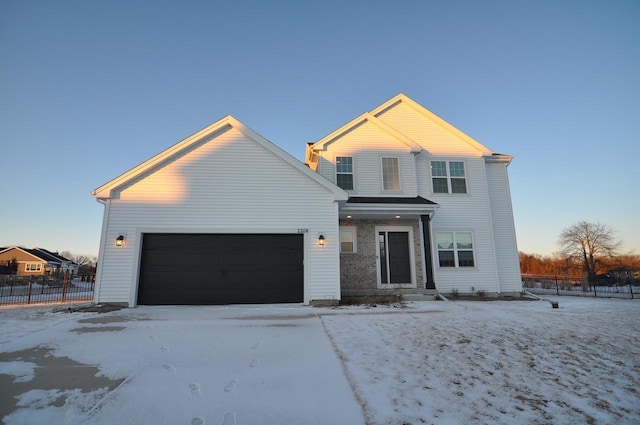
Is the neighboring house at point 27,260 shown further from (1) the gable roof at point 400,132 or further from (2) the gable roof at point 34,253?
(1) the gable roof at point 400,132

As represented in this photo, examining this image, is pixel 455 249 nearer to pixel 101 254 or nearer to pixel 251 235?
pixel 251 235

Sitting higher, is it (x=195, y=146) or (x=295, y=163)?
(x=195, y=146)

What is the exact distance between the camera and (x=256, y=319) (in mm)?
7176

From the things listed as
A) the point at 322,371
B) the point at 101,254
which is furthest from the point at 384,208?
the point at 101,254

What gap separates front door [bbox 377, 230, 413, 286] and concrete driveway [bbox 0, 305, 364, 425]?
620 cm

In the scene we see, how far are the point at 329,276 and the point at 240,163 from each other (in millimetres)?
5024

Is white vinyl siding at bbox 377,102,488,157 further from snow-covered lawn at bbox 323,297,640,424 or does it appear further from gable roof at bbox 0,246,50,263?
gable roof at bbox 0,246,50,263

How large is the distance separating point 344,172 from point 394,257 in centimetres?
429

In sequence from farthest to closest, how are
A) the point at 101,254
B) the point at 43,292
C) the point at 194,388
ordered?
the point at 43,292
the point at 101,254
the point at 194,388

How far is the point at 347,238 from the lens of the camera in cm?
1205

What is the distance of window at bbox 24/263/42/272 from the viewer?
46.8 m

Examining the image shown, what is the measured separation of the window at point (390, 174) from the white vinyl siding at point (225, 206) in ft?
12.4

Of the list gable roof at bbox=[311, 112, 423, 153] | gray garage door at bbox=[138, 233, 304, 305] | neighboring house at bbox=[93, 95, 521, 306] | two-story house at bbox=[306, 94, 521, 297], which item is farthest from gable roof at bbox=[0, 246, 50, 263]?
gable roof at bbox=[311, 112, 423, 153]

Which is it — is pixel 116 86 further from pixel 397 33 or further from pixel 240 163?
pixel 397 33
